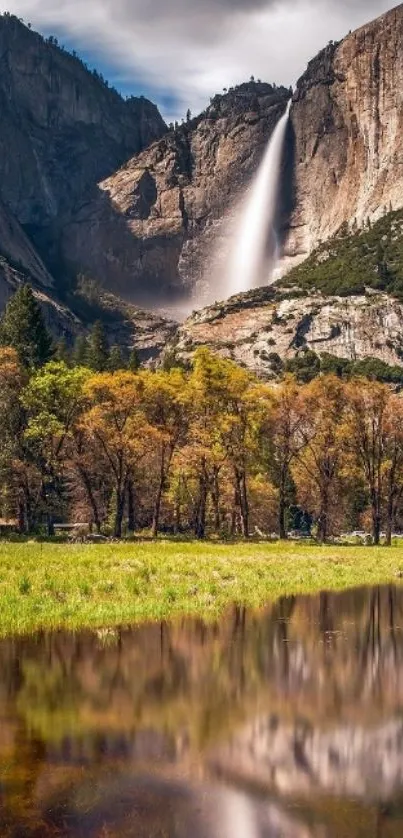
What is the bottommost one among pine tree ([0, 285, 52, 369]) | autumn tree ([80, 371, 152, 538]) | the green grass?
the green grass

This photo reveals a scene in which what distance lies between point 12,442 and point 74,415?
21.4 ft

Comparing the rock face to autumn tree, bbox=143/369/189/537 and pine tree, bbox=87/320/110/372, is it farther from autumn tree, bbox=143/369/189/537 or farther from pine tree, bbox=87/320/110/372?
autumn tree, bbox=143/369/189/537

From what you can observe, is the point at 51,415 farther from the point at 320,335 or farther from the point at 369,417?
the point at 320,335

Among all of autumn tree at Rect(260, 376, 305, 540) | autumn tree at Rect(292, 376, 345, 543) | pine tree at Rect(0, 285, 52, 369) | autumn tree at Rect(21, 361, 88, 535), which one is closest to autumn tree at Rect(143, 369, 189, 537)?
autumn tree at Rect(21, 361, 88, 535)

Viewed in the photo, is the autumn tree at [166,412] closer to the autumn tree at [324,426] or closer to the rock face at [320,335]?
the autumn tree at [324,426]

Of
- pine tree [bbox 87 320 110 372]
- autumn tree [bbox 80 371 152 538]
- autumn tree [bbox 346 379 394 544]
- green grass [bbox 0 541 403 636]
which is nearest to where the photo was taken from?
green grass [bbox 0 541 403 636]

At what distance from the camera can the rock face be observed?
585 ft

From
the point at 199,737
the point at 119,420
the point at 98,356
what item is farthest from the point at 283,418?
the point at 199,737

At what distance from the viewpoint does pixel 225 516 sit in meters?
94.8

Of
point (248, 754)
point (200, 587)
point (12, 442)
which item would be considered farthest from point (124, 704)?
point (12, 442)

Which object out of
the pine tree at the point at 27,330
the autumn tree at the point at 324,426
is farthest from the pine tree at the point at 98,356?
the autumn tree at the point at 324,426

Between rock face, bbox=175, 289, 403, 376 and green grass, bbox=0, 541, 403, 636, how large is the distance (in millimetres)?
136921

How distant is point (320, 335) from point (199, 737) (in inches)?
6894

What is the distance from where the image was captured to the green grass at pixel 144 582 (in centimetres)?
2119
